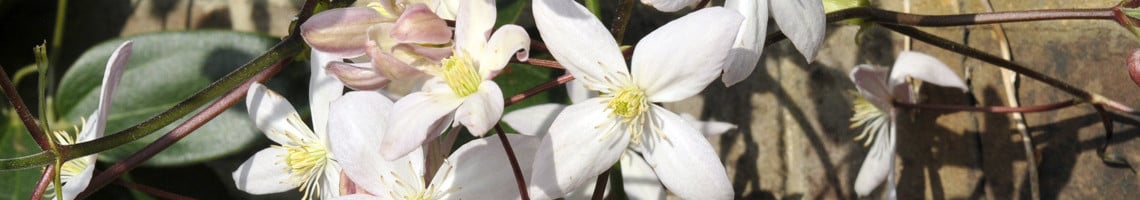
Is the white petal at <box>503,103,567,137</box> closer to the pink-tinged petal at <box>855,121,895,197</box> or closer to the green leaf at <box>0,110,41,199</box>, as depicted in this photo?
the pink-tinged petal at <box>855,121,895,197</box>

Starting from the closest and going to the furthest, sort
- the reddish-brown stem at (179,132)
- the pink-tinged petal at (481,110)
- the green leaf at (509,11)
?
the pink-tinged petal at (481,110), the reddish-brown stem at (179,132), the green leaf at (509,11)

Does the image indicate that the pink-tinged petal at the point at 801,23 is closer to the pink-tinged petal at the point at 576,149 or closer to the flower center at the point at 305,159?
the pink-tinged petal at the point at 576,149

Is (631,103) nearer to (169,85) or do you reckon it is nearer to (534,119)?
(534,119)

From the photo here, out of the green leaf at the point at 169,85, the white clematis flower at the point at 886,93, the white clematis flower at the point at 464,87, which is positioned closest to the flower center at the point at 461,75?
the white clematis flower at the point at 464,87

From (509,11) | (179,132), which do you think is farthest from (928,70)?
(179,132)

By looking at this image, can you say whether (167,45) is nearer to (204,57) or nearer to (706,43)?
(204,57)
